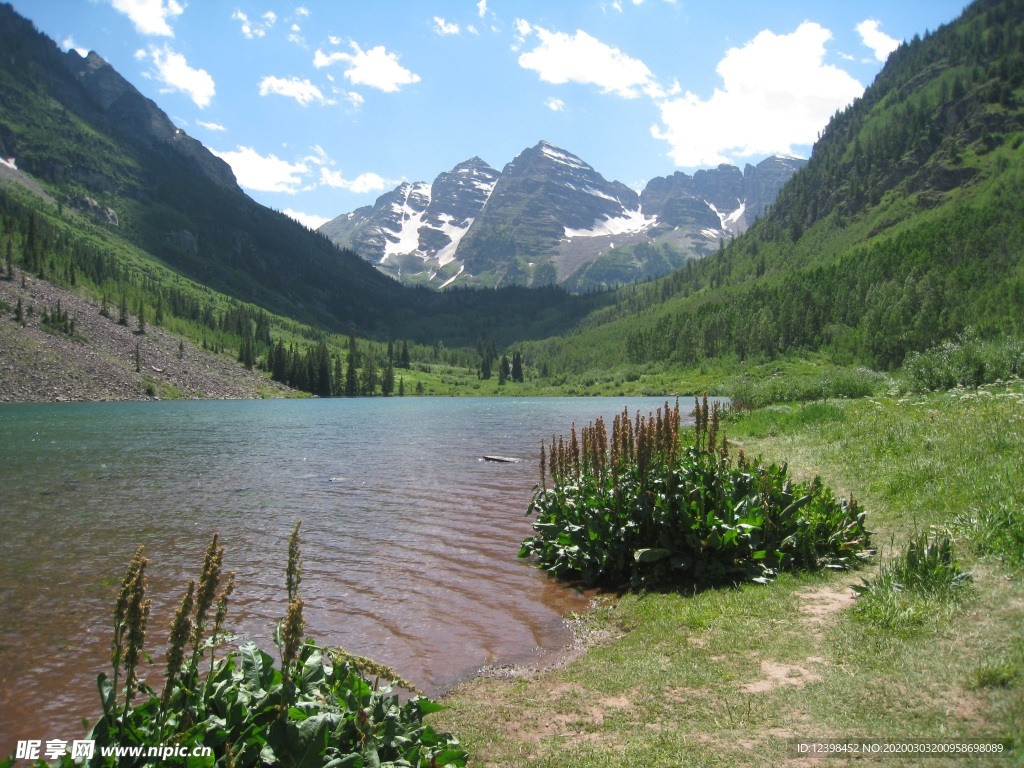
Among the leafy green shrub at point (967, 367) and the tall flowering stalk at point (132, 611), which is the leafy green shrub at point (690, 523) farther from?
the leafy green shrub at point (967, 367)

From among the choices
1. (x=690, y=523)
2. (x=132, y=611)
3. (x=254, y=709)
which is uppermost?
(x=132, y=611)

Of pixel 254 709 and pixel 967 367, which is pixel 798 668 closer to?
pixel 254 709

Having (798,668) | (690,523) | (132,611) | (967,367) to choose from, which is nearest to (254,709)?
(132,611)

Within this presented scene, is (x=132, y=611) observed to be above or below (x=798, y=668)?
above

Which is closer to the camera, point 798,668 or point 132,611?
point 132,611

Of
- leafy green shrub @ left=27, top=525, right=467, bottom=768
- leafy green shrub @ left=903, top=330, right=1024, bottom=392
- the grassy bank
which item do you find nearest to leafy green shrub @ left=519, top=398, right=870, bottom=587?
the grassy bank

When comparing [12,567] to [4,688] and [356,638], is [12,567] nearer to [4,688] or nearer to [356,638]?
[4,688]

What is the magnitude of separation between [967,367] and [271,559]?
1624 inches

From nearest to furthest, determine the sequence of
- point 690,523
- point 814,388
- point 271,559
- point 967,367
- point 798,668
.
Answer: point 798,668
point 690,523
point 271,559
point 967,367
point 814,388

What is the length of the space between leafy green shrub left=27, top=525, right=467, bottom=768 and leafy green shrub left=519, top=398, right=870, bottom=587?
6.69 m

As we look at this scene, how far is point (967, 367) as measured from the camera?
36.5 metres

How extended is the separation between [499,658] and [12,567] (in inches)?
507

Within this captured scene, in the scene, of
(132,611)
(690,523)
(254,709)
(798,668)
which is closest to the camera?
(132,611)

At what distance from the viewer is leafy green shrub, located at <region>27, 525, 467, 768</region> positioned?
4480 mm
